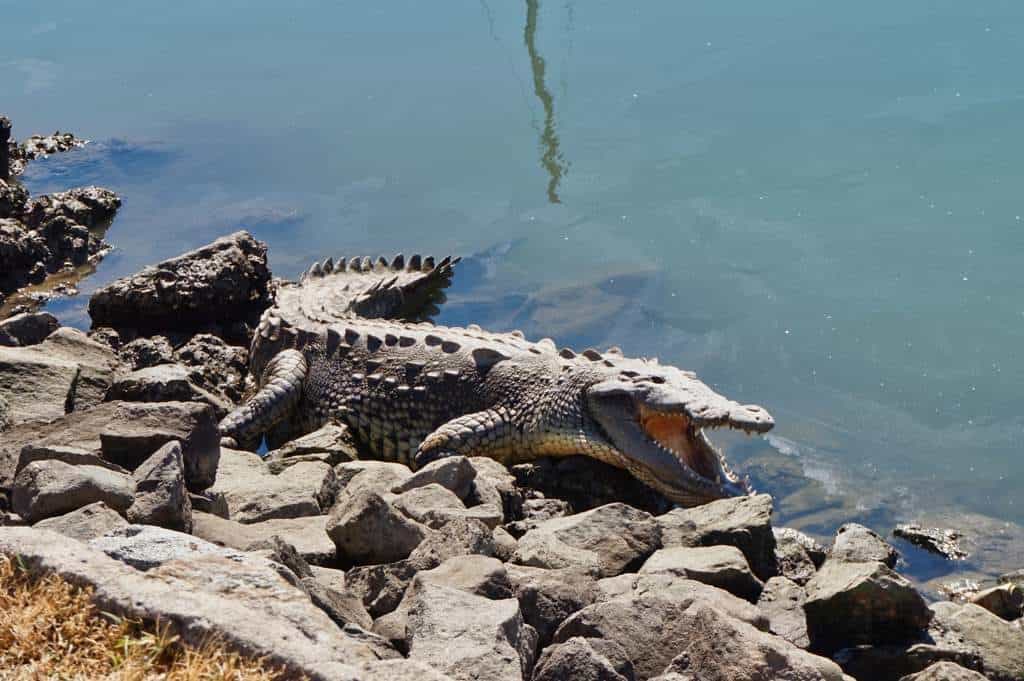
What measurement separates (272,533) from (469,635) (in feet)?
5.04

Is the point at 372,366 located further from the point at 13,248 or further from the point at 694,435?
the point at 13,248

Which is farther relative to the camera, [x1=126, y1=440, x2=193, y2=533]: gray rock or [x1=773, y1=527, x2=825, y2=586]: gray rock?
[x1=773, y1=527, x2=825, y2=586]: gray rock

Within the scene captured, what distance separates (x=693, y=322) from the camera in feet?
36.6

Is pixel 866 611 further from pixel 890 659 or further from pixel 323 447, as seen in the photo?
pixel 323 447

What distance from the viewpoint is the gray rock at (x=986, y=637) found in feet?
17.9

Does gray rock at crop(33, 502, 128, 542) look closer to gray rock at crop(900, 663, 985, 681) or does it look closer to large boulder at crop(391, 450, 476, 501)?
large boulder at crop(391, 450, 476, 501)

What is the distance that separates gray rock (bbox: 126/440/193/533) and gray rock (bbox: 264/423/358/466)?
2.21m

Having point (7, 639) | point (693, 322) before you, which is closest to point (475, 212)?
point (693, 322)

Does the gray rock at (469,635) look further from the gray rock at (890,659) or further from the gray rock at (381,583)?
the gray rock at (890,659)

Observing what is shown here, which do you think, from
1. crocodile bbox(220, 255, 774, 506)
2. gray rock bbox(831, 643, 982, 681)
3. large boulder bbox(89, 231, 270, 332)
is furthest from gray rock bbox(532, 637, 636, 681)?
large boulder bbox(89, 231, 270, 332)

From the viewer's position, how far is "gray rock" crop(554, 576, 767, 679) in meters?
4.43

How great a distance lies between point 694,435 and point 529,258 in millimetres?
5255

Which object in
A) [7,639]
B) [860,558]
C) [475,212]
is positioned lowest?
[475,212]

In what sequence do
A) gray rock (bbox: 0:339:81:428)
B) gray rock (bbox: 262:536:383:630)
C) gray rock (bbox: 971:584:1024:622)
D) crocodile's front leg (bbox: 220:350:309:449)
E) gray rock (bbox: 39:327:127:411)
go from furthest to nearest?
crocodile's front leg (bbox: 220:350:309:449) < gray rock (bbox: 39:327:127:411) < gray rock (bbox: 0:339:81:428) < gray rock (bbox: 971:584:1024:622) < gray rock (bbox: 262:536:383:630)
